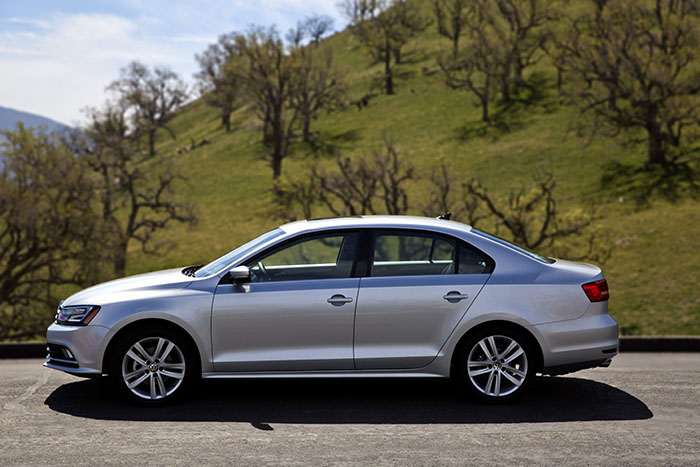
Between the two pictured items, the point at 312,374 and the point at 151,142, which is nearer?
the point at 312,374

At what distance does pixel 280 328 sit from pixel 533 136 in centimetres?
4973

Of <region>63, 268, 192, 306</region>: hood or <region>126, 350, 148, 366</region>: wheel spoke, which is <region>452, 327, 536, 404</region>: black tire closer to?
<region>63, 268, 192, 306</region>: hood

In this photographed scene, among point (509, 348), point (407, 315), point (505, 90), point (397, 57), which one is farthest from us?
point (397, 57)

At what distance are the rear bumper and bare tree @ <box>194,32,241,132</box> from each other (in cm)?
5218

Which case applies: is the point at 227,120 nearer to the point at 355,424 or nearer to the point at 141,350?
the point at 141,350

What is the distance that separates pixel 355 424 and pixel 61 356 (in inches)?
Result: 106

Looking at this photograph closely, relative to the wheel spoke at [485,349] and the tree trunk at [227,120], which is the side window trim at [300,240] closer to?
the wheel spoke at [485,349]

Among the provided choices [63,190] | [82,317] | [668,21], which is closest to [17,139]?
[63,190]

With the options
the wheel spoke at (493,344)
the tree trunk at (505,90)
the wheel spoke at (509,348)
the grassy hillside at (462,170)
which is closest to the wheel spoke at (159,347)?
the wheel spoke at (493,344)

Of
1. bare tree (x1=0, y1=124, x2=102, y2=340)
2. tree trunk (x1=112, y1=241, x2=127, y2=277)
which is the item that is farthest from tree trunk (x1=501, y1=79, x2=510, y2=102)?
bare tree (x1=0, y1=124, x2=102, y2=340)

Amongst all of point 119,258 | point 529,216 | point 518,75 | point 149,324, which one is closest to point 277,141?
point 518,75

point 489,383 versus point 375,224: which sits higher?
point 375,224

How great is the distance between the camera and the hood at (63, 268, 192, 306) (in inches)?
257

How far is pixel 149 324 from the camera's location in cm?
641
